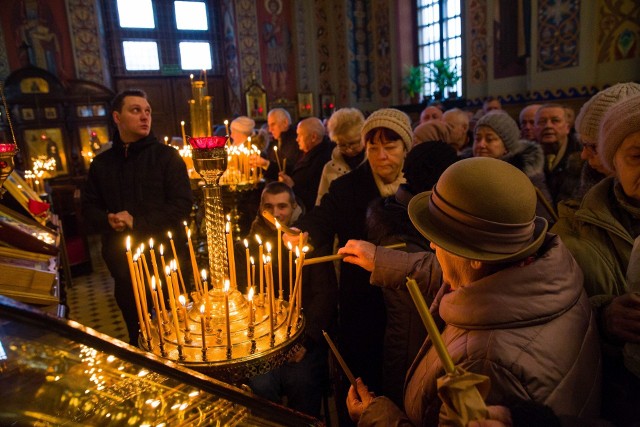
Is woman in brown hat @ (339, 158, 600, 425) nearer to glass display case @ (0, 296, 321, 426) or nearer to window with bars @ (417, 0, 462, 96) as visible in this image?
glass display case @ (0, 296, 321, 426)

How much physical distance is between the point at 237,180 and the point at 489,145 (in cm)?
211

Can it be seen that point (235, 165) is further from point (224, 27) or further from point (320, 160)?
point (224, 27)

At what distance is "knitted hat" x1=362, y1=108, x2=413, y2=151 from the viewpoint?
2.23 meters

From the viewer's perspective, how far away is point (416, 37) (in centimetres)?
1188

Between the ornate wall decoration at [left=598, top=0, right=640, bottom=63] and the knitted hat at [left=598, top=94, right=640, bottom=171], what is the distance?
21.3ft

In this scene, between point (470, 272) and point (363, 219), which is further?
point (363, 219)

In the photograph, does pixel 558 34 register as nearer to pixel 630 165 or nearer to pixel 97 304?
pixel 630 165

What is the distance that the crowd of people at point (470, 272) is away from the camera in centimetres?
96

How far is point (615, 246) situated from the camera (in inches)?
54.8

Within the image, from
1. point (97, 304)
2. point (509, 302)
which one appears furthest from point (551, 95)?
point (509, 302)

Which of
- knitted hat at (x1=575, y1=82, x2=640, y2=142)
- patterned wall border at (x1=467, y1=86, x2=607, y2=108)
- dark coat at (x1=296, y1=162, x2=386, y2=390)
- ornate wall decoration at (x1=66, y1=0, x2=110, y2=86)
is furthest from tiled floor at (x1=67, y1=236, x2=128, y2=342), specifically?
patterned wall border at (x1=467, y1=86, x2=607, y2=108)

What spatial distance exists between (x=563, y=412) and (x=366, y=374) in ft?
5.17

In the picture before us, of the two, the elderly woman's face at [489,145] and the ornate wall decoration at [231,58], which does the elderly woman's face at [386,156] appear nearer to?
the elderly woman's face at [489,145]

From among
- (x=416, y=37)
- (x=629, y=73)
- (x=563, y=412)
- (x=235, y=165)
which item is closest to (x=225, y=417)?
(x=563, y=412)
